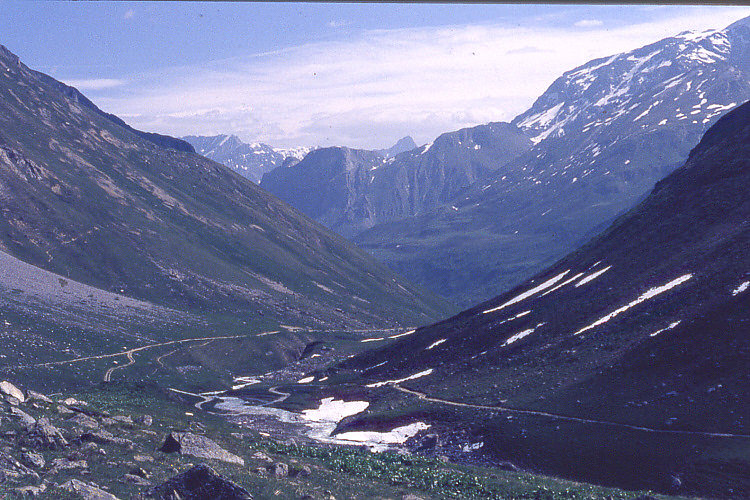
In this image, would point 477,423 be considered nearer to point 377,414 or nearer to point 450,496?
point 377,414

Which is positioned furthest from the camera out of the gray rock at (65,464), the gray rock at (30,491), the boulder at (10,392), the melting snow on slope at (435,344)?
the melting snow on slope at (435,344)

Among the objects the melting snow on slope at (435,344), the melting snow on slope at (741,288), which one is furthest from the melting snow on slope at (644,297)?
the melting snow on slope at (435,344)

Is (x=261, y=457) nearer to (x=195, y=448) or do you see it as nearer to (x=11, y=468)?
(x=195, y=448)

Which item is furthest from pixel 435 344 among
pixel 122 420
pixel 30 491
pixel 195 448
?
pixel 30 491

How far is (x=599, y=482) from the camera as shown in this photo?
5356 cm

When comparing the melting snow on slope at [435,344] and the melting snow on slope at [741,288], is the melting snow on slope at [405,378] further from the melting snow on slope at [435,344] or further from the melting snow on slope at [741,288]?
the melting snow on slope at [741,288]

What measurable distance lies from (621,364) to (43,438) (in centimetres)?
6288

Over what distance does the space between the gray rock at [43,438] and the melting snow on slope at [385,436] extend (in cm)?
4385

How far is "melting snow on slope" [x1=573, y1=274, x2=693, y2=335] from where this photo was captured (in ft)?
292

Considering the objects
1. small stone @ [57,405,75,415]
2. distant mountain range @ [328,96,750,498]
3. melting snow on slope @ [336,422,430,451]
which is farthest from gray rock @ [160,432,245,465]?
melting snow on slope @ [336,422,430,451]

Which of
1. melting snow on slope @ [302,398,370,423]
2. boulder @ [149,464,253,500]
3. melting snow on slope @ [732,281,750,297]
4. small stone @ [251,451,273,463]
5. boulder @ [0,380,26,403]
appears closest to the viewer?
boulder @ [149,464,253,500]

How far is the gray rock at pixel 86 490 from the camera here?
25344 mm

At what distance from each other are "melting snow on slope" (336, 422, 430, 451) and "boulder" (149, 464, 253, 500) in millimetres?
48197

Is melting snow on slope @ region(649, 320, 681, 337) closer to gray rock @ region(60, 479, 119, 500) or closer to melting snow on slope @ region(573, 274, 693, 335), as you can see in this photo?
melting snow on slope @ region(573, 274, 693, 335)
